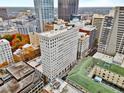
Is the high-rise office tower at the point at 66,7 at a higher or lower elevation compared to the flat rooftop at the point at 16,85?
higher

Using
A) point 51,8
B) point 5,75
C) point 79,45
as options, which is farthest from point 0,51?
point 51,8

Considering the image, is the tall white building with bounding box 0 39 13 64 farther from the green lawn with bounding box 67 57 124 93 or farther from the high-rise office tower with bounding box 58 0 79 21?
the high-rise office tower with bounding box 58 0 79 21

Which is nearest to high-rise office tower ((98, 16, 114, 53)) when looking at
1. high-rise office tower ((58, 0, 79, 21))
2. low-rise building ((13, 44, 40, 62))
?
low-rise building ((13, 44, 40, 62))

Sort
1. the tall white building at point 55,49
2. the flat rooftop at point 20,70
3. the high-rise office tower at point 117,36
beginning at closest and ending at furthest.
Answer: the tall white building at point 55,49, the flat rooftop at point 20,70, the high-rise office tower at point 117,36

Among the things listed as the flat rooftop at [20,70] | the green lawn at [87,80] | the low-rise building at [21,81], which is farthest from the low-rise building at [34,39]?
the green lawn at [87,80]

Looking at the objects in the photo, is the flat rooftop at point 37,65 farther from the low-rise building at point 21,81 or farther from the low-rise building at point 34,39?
the low-rise building at point 34,39

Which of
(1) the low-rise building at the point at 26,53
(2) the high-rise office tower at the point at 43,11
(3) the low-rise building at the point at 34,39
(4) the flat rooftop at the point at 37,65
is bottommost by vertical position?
(4) the flat rooftop at the point at 37,65

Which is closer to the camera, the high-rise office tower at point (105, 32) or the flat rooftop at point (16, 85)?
the flat rooftop at point (16, 85)

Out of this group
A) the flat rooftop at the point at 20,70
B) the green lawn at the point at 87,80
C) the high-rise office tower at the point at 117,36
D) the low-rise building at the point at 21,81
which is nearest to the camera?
the green lawn at the point at 87,80
